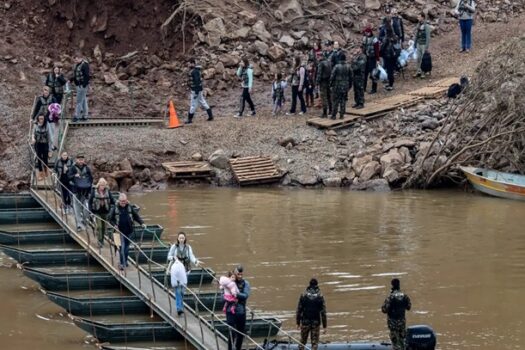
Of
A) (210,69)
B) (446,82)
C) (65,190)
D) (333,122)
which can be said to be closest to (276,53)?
(210,69)

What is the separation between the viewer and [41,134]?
2747 centimetres

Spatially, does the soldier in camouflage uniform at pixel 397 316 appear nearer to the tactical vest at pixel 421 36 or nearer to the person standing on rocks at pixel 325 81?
the person standing on rocks at pixel 325 81

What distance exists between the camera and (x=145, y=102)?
3762cm

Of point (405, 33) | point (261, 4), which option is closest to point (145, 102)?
point (261, 4)

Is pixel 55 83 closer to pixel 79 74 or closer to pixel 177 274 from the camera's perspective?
pixel 79 74

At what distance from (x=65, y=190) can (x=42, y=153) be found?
2507mm

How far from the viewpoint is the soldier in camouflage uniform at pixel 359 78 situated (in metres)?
35.4

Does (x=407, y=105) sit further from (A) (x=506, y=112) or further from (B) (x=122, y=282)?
(B) (x=122, y=282)

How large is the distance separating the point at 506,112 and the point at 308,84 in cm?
647

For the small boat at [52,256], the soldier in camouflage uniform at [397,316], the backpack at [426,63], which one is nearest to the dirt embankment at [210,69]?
the backpack at [426,63]

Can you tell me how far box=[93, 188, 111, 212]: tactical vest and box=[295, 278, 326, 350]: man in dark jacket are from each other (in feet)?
19.4

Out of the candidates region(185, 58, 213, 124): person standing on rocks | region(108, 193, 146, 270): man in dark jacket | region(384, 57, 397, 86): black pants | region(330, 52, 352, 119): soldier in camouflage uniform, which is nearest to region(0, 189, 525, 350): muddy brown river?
region(108, 193, 146, 270): man in dark jacket

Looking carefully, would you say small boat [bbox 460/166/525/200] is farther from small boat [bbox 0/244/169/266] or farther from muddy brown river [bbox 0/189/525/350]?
small boat [bbox 0/244/169/266]

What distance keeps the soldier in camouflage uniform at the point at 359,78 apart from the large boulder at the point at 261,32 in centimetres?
430
